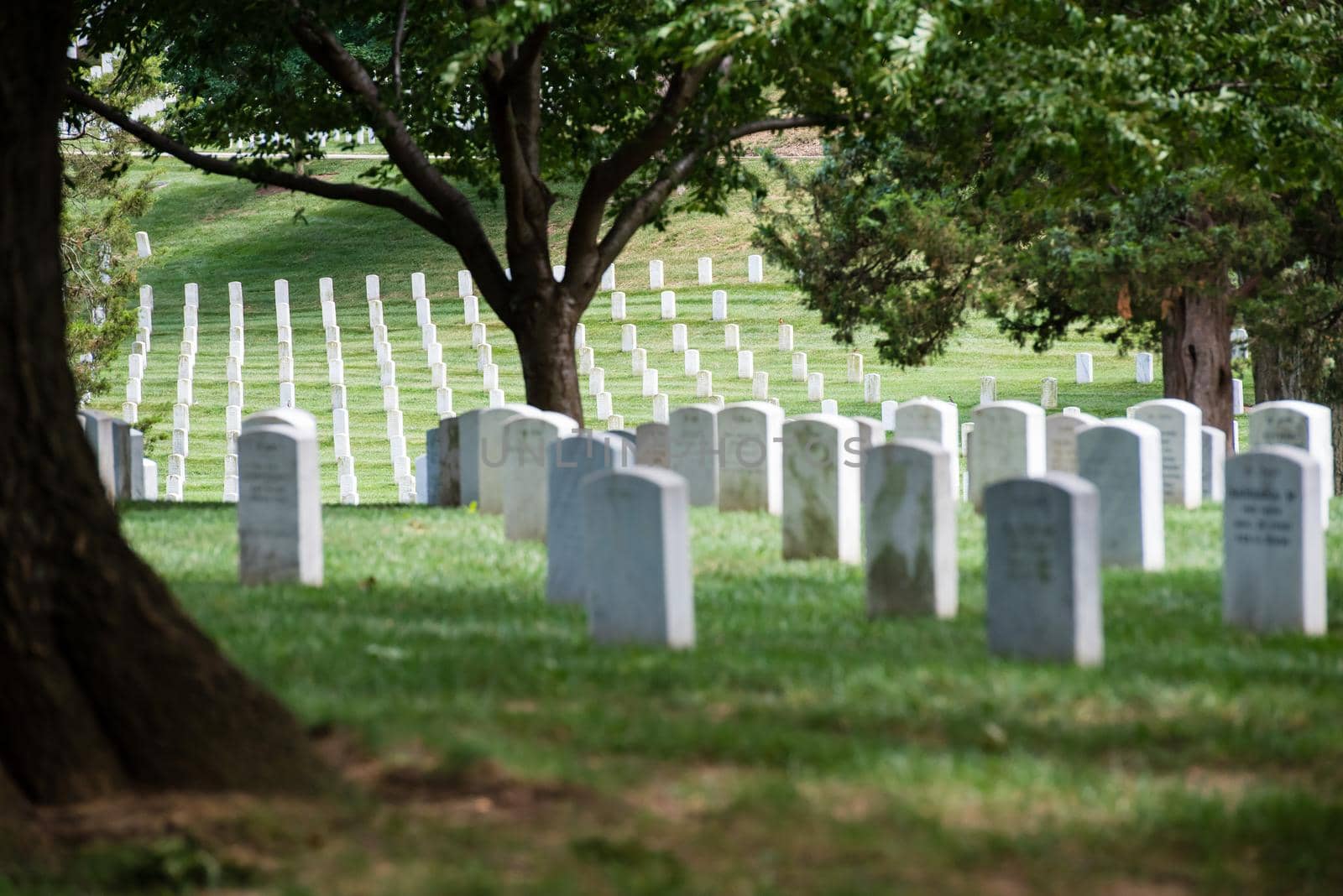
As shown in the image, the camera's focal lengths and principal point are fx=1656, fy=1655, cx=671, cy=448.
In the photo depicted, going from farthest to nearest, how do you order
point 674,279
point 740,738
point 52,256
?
point 674,279, point 740,738, point 52,256

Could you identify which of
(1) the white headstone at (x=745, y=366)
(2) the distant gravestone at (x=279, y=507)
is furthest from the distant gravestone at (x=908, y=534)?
(1) the white headstone at (x=745, y=366)

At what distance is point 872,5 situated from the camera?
45.6 ft

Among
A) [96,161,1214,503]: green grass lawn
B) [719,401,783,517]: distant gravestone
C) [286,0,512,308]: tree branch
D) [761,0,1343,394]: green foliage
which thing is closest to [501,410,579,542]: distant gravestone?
[719,401,783,517]: distant gravestone

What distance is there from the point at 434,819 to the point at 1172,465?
425 inches

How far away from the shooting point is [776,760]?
19.4 feet

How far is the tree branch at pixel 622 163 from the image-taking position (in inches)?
696

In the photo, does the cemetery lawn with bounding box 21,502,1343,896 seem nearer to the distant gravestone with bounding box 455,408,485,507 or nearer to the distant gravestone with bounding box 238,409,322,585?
the distant gravestone with bounding box 238,409,322,585

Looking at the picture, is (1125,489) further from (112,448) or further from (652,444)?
(112,448)

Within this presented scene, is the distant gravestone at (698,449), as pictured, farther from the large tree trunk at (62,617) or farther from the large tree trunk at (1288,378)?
the large tree trunk at (1288,378)

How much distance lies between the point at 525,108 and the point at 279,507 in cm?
959

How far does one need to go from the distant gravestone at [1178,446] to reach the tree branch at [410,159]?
711 cm

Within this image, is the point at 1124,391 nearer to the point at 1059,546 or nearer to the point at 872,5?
the point at 872,5

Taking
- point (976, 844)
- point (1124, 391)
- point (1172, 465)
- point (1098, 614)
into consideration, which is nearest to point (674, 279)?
point (1124, 391)

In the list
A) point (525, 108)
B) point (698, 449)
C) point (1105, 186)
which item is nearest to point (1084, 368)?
point (1105, 186)
